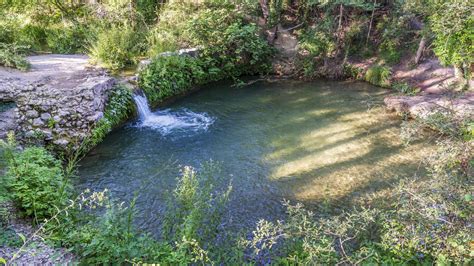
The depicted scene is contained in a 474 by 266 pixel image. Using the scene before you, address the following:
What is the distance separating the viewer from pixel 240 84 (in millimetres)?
10594

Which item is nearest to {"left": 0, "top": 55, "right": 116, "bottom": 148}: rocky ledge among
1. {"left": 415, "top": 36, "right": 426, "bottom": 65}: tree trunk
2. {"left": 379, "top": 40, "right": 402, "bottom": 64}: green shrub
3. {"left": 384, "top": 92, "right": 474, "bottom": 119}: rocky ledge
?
{"left": 384, "top": 92, "right": 474, "bottom": 119}: rocky ledge

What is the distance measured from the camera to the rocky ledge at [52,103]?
607 cm

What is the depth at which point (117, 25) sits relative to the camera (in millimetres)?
10961

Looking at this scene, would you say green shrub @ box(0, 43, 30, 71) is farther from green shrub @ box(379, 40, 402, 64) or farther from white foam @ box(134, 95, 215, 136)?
green shrub @ box(379, 40, 402, 64)

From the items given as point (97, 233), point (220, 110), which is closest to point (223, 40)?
point (220, 110)

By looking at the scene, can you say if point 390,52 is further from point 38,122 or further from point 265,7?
point 38,122

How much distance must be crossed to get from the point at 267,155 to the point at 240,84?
4.49 metres

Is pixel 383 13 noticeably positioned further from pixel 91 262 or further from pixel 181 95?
pixel 91 262

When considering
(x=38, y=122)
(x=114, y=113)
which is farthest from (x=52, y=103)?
(x=114, y=113)

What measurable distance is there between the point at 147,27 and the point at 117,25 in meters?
1.02

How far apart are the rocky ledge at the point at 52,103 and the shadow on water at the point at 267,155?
2.03 ft

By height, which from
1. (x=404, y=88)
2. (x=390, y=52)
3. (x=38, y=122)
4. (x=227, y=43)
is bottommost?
(x=404, y=88)

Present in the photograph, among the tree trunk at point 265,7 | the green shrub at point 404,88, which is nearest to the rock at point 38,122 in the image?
the tree trunk at point 265,7

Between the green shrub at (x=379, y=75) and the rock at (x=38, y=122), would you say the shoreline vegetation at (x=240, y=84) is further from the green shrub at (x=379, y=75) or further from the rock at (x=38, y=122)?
the rock at (x=38, y=122)
